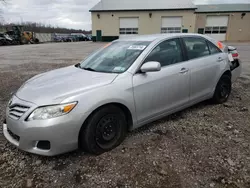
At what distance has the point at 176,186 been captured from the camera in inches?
83.0

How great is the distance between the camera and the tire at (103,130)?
2.43m

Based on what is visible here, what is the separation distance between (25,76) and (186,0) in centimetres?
2929

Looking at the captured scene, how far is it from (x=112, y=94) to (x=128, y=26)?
28481 mm

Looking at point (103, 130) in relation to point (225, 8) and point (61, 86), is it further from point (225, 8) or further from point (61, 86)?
point (225, 8)

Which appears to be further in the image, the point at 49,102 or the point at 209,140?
the point at 209,140

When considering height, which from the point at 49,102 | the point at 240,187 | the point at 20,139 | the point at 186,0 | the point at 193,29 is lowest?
the point at 240,187

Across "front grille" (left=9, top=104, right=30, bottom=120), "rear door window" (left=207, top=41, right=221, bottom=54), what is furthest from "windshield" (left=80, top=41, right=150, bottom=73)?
"rear door window" (left=207, top=41, right=221, bottom=54)

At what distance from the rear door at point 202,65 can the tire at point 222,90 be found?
0.22 m

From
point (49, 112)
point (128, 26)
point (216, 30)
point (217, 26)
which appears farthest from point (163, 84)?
point (217, 26)

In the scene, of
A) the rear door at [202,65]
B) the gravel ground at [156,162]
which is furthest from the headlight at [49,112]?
the rear door at [202,65]

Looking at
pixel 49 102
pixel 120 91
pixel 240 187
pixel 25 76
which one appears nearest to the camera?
pixel 240 187

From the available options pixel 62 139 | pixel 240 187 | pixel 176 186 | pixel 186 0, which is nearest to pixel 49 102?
pixel 62 139

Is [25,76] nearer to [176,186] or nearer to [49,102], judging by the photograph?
[49,102]

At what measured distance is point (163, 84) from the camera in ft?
9.94
